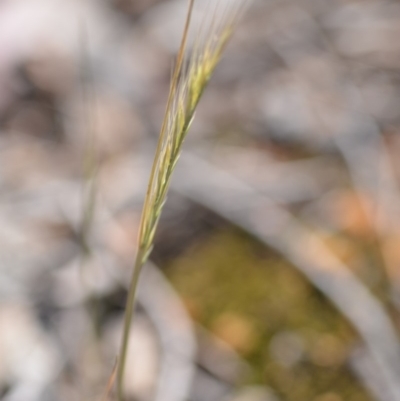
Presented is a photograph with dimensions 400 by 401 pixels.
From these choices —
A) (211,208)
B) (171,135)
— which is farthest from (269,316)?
(171,135)

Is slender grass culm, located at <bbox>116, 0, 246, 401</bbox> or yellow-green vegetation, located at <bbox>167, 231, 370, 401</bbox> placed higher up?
slender grass culm, located at <bbox>116, 0, 246, 401</bbox>

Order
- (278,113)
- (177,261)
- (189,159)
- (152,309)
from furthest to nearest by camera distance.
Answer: (278,113) < (189,159) < (177,261) < (152,309)

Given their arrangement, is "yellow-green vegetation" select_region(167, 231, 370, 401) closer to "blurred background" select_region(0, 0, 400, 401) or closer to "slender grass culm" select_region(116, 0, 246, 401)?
"blurred background" select_region(0, 0, 400, 401)

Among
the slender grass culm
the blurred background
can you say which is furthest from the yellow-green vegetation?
the slender grass culm

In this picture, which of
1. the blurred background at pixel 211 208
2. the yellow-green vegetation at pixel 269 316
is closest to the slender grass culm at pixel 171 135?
the blurred background at pixel 211 208

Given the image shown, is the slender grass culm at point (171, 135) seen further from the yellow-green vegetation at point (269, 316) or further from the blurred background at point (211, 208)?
the yellow-green vegetation at point (269, 316)

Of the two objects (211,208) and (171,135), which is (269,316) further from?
(171,135)

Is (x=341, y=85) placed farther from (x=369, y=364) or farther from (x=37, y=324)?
(x=37, y=324)

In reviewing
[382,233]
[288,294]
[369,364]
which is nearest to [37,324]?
[288,294]
